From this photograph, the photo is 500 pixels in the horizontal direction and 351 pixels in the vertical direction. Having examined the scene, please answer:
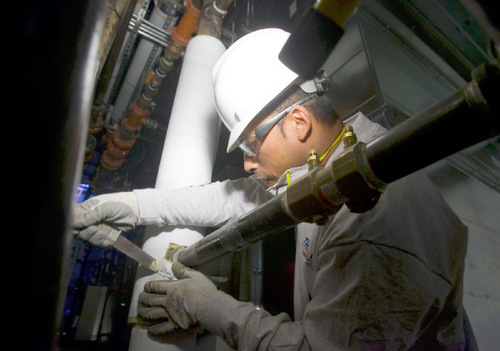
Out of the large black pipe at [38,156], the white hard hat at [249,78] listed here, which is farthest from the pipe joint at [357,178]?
the white hard hat at [249,78]

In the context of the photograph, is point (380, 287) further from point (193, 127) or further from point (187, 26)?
point (187, 26)

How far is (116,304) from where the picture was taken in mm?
2445

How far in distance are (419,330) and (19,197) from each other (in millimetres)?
787

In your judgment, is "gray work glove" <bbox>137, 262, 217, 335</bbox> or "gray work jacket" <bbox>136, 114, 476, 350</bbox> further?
"gray work glove" <bbox>137, 262, 217, 335</bbox>

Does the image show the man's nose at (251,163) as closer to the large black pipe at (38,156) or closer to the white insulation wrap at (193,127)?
the white insulation wrap at (193,127)

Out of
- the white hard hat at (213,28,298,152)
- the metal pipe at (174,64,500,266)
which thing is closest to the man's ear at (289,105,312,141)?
the white hard hat at (213,28,298,152)

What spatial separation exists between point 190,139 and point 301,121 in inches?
21.3

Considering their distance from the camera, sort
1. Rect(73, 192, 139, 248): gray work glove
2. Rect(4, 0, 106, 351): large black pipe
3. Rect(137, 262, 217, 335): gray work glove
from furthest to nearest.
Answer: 1. Rect(73, 192, 139, 248): gray work glove
2. Rect(137, 262, 217, 335): gray work glove
3. Rect(4, 0, 106, 351): large black pipe

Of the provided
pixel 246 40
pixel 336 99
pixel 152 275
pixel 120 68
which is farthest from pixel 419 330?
pixel 120 68

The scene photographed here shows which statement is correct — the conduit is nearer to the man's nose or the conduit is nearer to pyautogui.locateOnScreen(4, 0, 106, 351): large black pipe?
the man's nose

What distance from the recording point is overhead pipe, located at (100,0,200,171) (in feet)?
5.74

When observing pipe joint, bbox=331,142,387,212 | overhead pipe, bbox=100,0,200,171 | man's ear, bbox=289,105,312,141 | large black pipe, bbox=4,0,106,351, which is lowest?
large black pipe, bbox=4,0,106,351

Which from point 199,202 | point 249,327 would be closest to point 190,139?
point 199,202

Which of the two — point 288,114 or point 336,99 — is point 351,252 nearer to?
point 288,114
